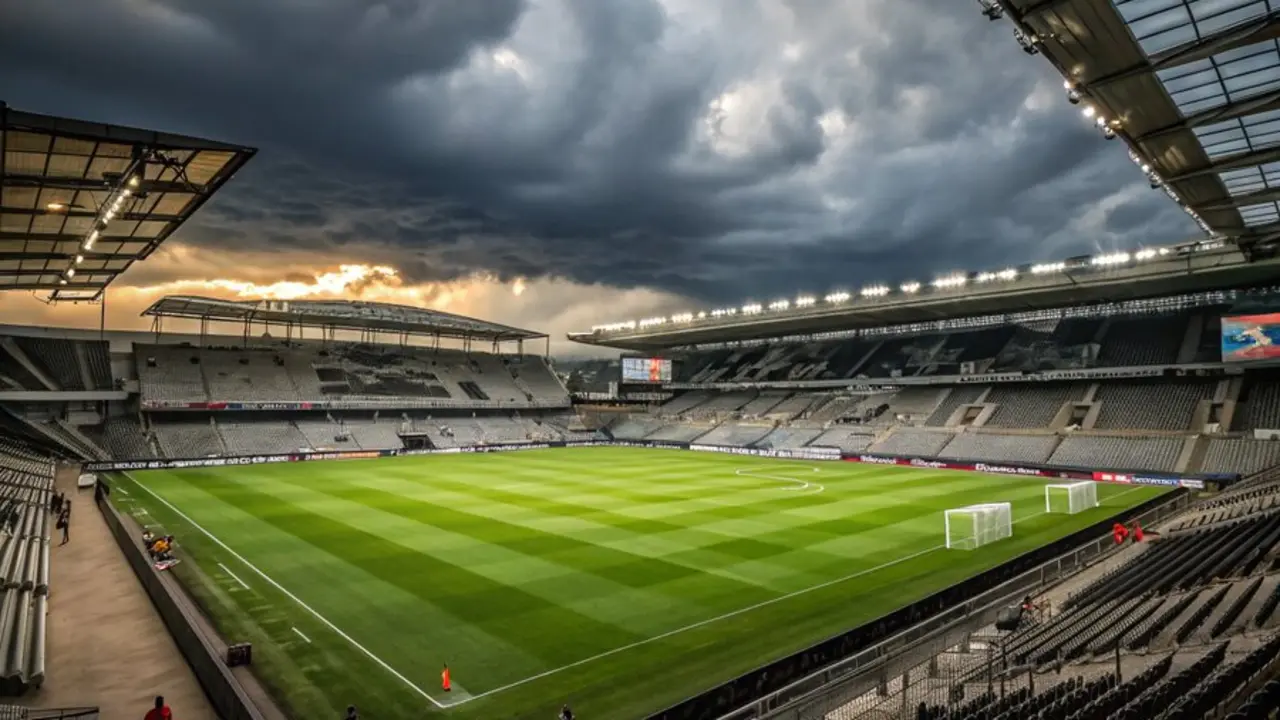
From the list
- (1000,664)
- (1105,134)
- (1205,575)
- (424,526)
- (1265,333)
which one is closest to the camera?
(1000,664)

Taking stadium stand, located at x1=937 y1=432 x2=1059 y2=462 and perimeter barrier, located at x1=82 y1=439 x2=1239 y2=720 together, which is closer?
perimeter barrier, located at x1=82 y1=439 x2=1239 y2=720

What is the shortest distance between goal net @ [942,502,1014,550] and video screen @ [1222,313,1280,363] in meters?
25.6

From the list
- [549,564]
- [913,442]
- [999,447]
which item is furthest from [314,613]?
[913,442]

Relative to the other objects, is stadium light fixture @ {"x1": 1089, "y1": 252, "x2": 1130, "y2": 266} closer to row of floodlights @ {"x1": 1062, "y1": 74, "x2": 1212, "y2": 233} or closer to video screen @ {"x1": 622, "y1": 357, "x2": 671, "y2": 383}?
row of floodlights @ {"x1": 1062, "y1": 74, "x2": 1212, "y2": 233}

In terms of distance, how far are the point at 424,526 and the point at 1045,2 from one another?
80.0ft

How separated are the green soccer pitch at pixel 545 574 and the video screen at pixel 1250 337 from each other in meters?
11.2

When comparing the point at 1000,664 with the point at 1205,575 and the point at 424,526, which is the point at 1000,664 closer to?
the point at 1205,575

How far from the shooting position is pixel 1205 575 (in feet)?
49.0

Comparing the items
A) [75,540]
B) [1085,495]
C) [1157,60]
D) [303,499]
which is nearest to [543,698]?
[1157,60]

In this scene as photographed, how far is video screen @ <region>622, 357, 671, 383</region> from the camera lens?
227ft

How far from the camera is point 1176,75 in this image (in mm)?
14516

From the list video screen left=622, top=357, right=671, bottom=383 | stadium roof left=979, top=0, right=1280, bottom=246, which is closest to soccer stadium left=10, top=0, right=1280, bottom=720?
stadium roof left=979, top=0, right=1280, bottom=246

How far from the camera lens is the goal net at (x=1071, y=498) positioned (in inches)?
1115

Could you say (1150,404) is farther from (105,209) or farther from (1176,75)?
(105,209)
